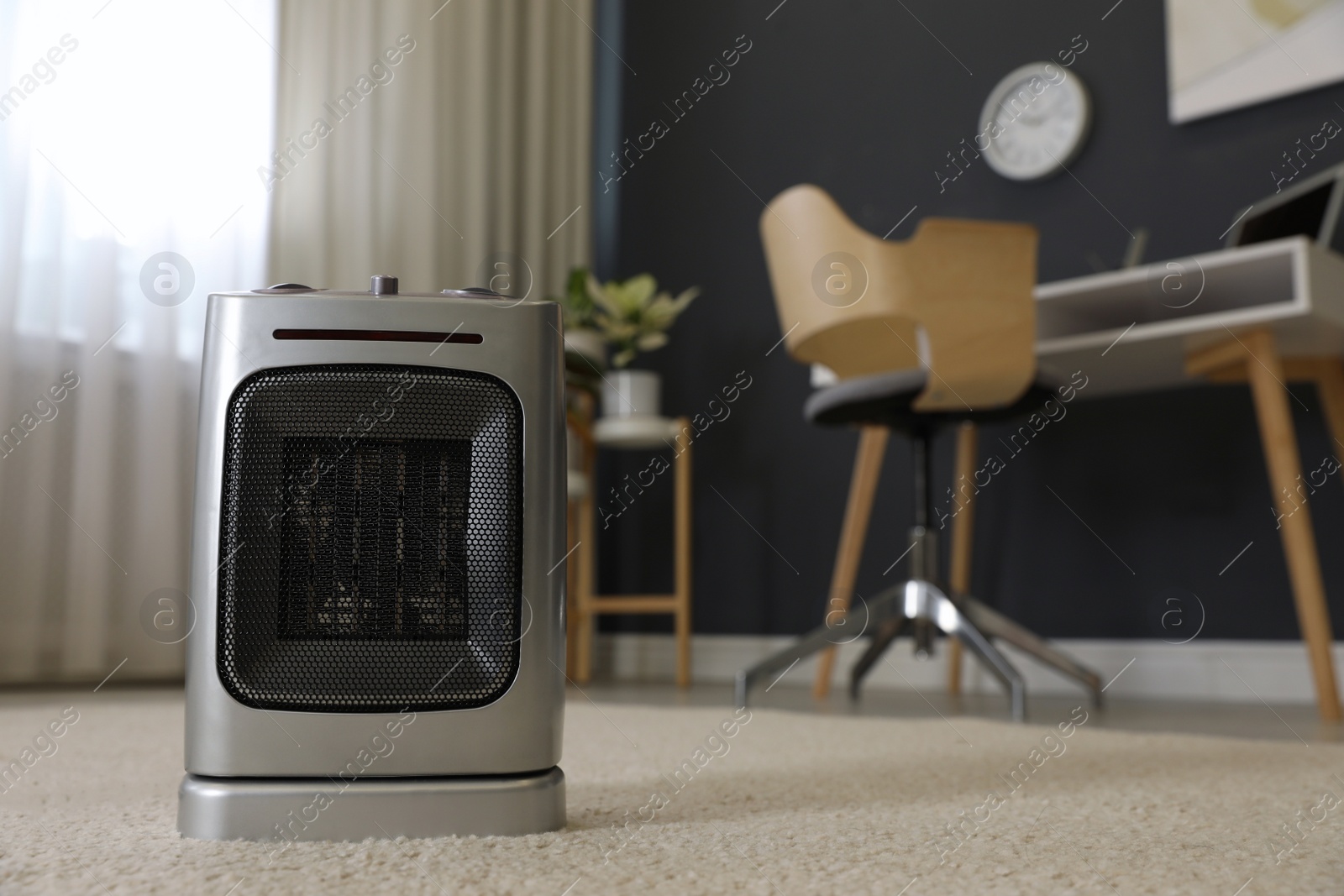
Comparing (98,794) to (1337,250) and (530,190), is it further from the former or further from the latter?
(530,190)

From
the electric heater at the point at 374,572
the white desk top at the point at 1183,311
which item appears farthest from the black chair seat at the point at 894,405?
the electric heater at the point at 374,572

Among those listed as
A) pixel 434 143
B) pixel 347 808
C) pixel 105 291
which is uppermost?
pixel 434 143

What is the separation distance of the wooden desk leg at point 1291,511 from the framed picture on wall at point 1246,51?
0.73 meters

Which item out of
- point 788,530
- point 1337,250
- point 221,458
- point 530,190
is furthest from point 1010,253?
point 530,190

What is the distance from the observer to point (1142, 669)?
→ 7.48ft

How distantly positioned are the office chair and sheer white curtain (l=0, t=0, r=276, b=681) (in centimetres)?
140

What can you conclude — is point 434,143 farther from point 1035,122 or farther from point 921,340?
point 921,340

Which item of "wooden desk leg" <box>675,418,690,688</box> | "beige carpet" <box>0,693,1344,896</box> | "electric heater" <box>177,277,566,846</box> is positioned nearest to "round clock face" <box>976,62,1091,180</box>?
"wooden desk leg" <box>675,418,690,688</box>

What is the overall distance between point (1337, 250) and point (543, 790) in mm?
2116

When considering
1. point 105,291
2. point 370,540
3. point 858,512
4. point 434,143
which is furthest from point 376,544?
point 434,143

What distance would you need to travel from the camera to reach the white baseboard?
2.13 metres

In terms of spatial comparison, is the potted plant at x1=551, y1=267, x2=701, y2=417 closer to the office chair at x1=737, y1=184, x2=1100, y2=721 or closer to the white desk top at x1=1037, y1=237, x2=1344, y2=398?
the office chair at x1=737, y1=184, x2=1100, y2=721

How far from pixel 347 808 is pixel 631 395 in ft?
7.17

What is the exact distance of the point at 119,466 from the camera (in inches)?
95.0
